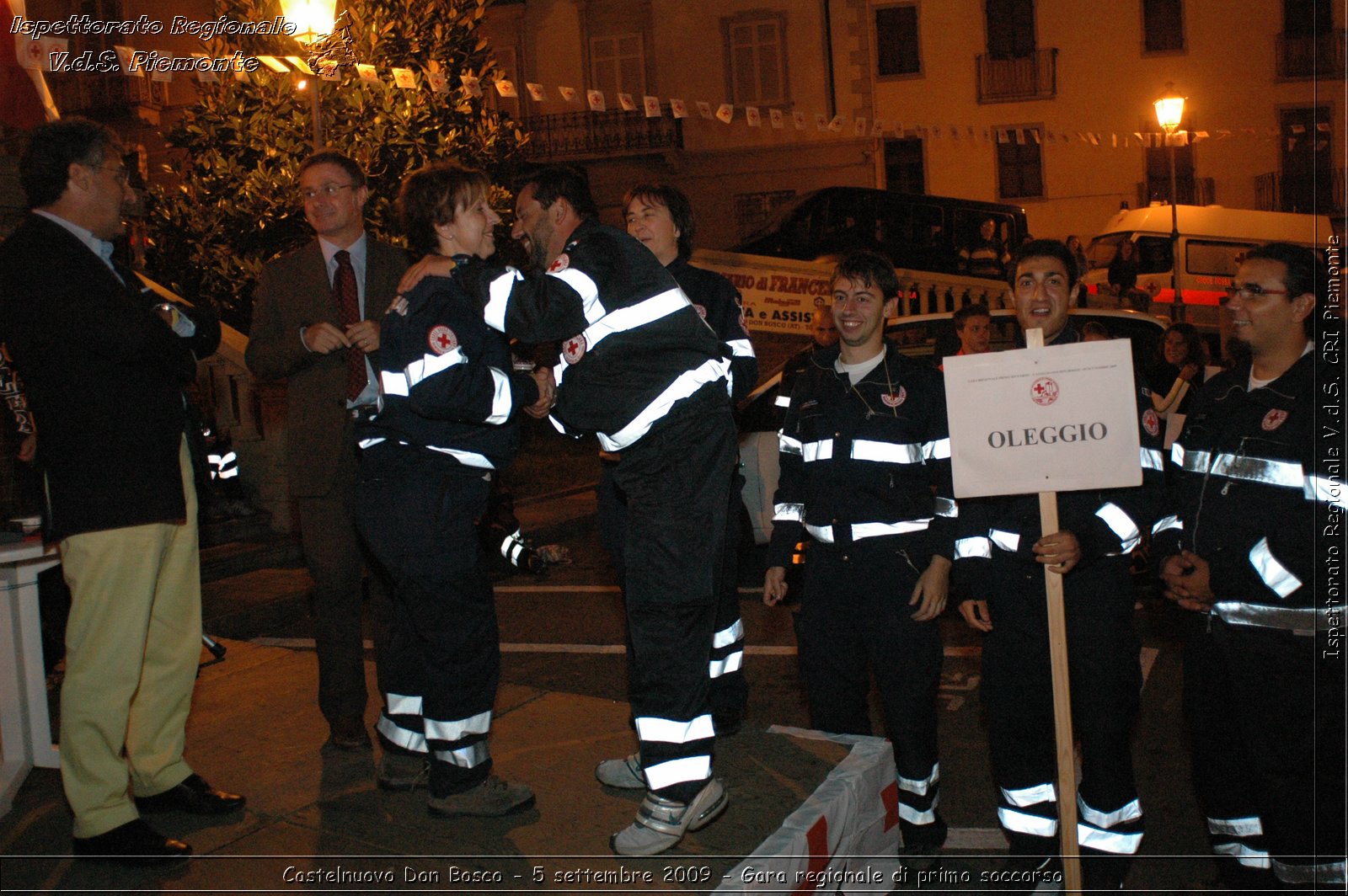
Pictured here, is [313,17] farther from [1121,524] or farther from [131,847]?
[1121,524]

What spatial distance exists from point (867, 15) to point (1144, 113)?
7216 millimetres

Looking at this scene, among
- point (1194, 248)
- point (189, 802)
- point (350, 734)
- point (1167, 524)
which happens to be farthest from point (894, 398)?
point (1194, 248)

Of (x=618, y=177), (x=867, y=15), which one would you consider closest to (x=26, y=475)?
(x=618, y=177)

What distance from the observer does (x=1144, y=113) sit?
27.0 meters

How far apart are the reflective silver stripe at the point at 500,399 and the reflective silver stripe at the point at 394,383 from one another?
0.25 meters

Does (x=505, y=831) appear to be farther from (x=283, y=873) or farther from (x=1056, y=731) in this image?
(x=1056, y=731)

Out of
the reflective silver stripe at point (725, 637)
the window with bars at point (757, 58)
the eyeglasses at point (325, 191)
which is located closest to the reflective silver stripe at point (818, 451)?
the reflective silver stripe at point (725, 637)

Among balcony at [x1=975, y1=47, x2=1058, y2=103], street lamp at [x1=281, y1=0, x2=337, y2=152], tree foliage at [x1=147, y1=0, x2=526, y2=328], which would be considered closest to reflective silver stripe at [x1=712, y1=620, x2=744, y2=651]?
street lamp at [x1=281, y1=0, x2=337, y2=152]

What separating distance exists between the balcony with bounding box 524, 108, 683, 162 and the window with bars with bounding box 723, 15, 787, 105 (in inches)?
67.4

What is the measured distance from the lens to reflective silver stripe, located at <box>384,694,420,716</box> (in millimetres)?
3695

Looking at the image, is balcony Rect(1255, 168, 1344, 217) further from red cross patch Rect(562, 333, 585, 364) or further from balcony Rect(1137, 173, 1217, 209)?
red cross patch Rect(562, 333, 585, 364)

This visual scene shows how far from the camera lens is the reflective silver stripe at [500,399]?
10.4ft

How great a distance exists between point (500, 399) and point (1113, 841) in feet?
7.42

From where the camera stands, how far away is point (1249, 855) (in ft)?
11.1
